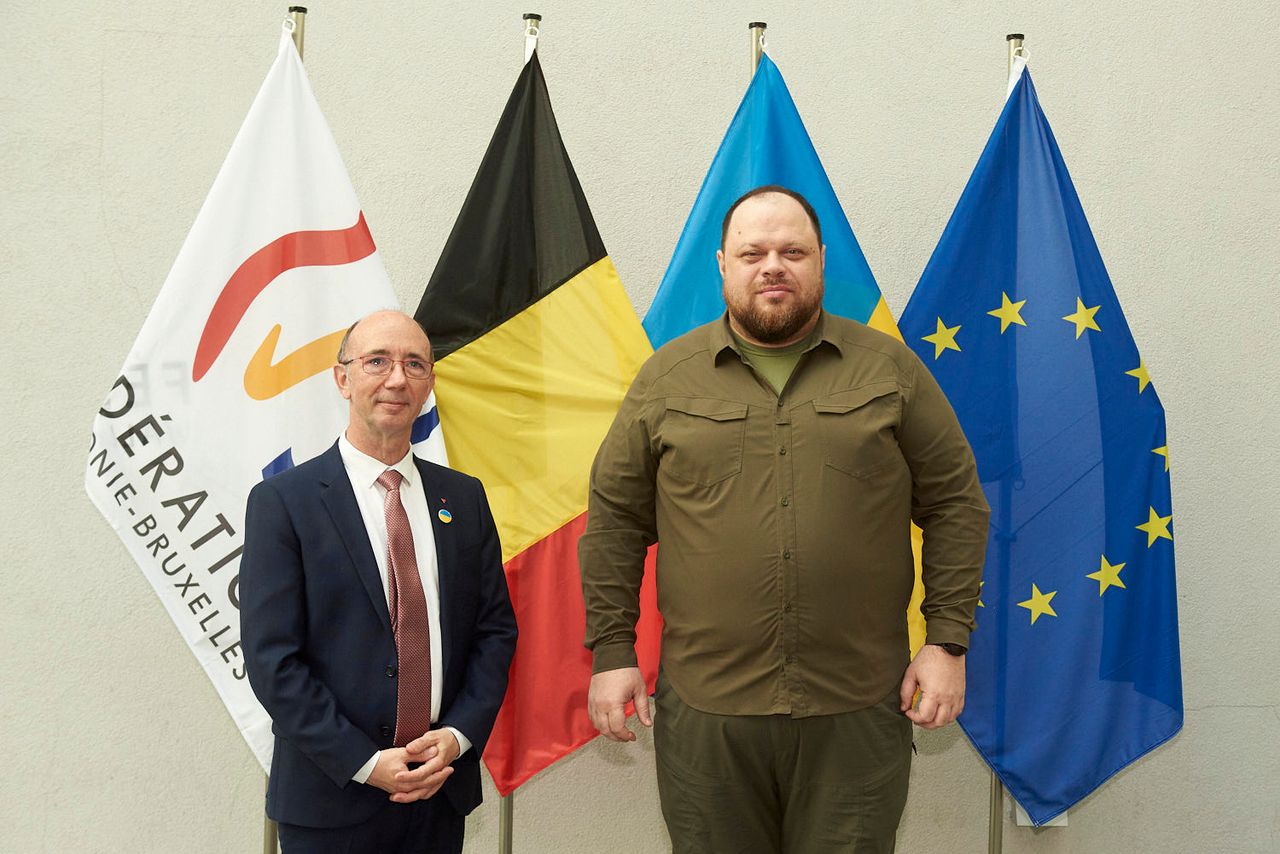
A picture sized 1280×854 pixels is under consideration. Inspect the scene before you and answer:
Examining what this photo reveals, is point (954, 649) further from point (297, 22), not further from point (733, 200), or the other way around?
point (297, 22)

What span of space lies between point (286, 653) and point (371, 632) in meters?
0.13

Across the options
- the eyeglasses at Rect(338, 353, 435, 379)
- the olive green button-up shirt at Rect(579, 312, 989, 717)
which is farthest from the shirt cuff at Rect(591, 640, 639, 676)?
the eyeglasses at Rect(338, 353, 435, 379)

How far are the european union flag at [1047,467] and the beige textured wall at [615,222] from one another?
1.28ft

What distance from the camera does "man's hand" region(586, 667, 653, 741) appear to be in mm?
1674

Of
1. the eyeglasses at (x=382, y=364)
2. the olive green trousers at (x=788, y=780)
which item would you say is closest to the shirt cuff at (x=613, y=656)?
the olive green trousers at (x=788, y=780)

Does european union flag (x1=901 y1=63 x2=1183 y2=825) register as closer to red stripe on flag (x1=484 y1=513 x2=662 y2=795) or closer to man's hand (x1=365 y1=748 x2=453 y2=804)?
red stripe on flag (x1=484 y1=513 x2=662 y2=795)

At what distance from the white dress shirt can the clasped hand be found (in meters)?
0.03

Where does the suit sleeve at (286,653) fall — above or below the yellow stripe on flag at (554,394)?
below

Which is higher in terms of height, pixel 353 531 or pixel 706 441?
pixel 706 441

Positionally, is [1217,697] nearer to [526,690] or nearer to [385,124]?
[526,690]

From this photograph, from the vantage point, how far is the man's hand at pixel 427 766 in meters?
1.54

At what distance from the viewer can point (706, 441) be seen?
1654 millimetres

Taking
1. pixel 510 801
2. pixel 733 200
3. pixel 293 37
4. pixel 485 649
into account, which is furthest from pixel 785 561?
pixel 293 37

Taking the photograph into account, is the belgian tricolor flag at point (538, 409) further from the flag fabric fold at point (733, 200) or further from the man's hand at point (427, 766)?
the man's hand at point (427, 766)
